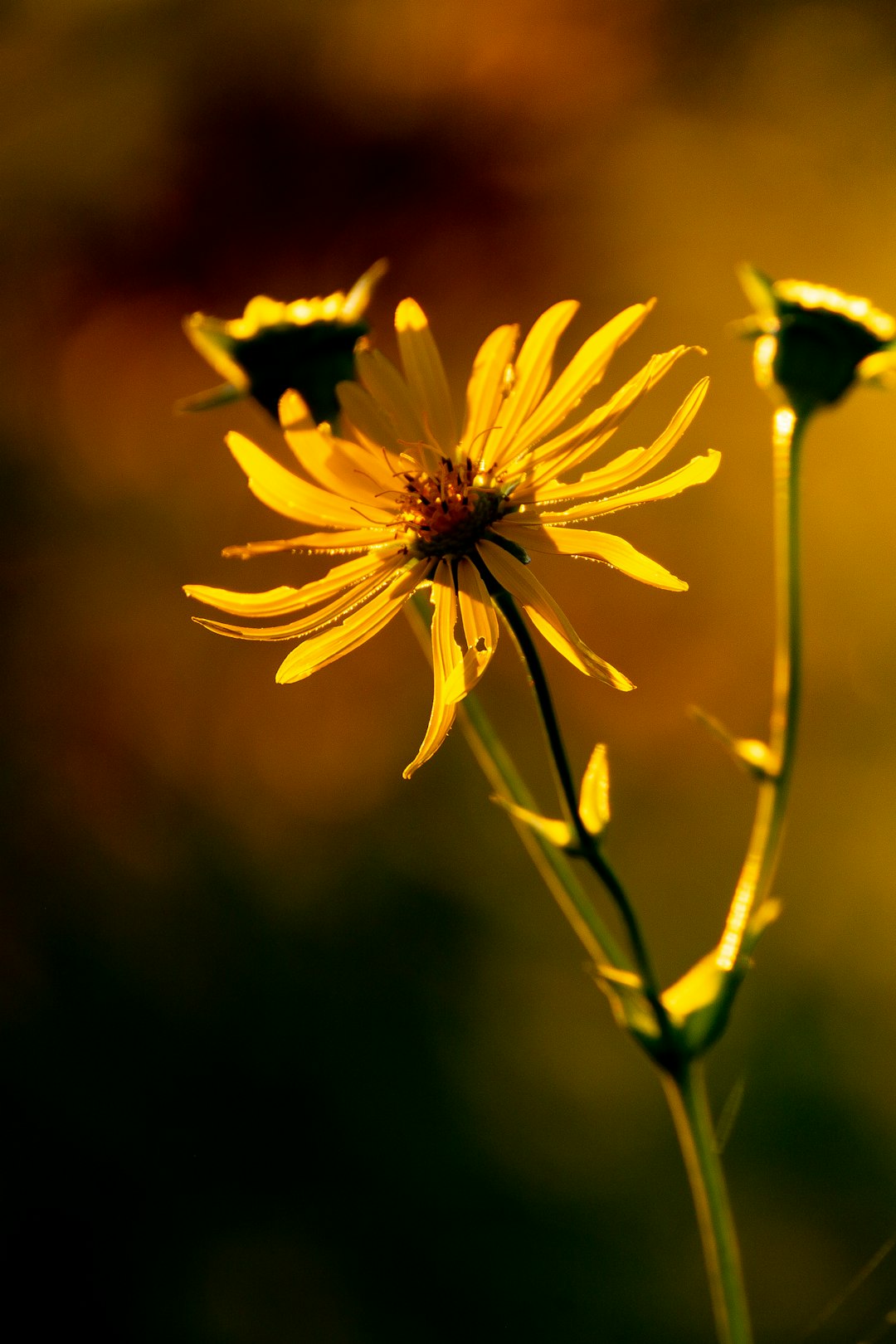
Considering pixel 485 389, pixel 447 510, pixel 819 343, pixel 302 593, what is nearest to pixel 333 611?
pixel 302 593

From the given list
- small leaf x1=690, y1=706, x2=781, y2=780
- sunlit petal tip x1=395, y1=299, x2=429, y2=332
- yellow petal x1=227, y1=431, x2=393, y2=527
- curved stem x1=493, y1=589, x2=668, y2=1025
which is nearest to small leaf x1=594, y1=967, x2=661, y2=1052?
curved stem x1=493, y1=589, x2=668, y2=1025

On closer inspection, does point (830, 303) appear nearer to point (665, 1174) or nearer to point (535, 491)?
point (535, 491)

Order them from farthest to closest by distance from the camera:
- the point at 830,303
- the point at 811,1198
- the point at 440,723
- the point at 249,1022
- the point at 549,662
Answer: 1. the point at 249,1022
2. the point at 549,662
3. the point at 811,1198
4. the point at 830,303
5. the point at 440,723

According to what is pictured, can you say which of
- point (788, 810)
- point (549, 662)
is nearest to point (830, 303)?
point (549, 662)

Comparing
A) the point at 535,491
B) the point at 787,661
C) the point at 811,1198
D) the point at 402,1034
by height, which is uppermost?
the point at 535,491

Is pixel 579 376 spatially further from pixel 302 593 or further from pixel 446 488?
pixel 302 593
